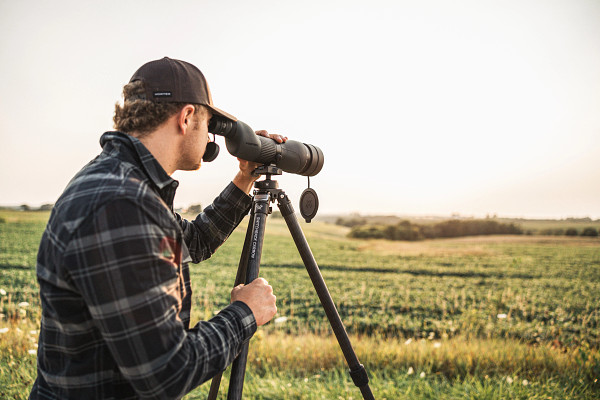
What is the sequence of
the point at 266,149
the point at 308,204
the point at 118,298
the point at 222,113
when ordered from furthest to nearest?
1. the point at 308,204
2. the point at 266,149
3. the point at 222,113
4. the point at 118,298

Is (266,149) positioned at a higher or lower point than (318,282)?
higher

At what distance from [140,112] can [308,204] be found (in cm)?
113

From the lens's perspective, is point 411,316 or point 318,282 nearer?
point 318,282

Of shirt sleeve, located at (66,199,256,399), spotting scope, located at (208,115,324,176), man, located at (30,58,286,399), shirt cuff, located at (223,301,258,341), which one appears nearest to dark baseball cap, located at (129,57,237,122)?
man, located at (30,58,286,399)

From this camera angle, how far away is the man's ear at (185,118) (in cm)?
148

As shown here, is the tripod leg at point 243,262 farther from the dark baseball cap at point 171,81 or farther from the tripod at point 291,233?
the dark baseball cap at point 171,81

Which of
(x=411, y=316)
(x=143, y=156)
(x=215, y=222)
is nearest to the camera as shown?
(x=143, y=156)

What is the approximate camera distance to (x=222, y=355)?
4.19 ft

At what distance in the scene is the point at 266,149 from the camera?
2.04 m

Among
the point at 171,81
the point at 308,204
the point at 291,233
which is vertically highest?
the point at 171,81

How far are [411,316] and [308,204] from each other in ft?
30.0

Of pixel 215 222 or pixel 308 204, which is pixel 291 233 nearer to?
pixel 308 204

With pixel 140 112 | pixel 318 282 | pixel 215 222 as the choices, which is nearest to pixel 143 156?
pixel 140 112

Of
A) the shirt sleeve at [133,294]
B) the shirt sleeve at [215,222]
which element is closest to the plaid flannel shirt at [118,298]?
the shirt sleeve at [133,294]
